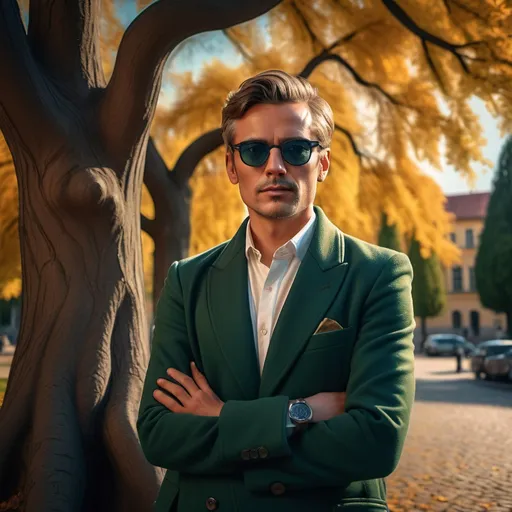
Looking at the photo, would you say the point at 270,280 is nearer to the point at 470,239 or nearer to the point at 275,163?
the point at 275,163

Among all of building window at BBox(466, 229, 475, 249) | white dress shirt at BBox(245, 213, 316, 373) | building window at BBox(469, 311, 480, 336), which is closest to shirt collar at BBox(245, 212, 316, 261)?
white dress shirt at BBox(245, 213, 316, 373)

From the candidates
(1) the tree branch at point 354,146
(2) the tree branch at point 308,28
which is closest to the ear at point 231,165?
(2) the tree branch at point 308,28

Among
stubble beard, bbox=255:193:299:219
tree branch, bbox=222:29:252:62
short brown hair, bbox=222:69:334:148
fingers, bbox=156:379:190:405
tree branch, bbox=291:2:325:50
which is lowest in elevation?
fingers, bbox=156:379:190:405

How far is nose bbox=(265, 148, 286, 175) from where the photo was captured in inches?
81.9

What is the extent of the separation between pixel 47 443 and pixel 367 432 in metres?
2.92

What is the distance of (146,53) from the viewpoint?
15.7 ft

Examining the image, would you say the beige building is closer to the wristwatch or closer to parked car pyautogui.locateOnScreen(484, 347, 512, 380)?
parked car pyautogui.locateOnScreen(484, 347, 512, 380)

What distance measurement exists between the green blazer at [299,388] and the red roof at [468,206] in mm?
73802

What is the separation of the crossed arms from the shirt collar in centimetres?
26

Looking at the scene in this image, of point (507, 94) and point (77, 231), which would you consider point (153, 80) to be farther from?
point (507, 94)

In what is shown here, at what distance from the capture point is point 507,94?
8039 millimetres

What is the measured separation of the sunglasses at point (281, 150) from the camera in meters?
2.11

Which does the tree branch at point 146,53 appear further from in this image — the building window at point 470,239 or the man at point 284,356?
the building window at point 470,239

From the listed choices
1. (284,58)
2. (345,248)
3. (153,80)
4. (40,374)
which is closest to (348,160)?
(284,58)
